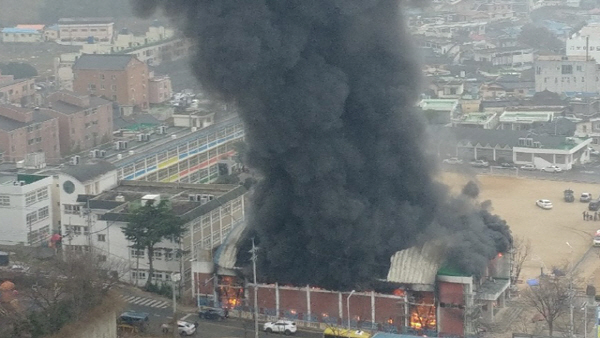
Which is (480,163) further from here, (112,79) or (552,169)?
(112,79)

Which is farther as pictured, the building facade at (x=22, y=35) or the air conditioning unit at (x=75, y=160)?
the building facade at (x=22, y=35)

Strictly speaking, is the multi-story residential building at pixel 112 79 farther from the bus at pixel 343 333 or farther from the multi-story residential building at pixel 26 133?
the bus at pixel 343 333

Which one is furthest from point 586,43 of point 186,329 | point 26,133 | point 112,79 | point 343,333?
point 186,329

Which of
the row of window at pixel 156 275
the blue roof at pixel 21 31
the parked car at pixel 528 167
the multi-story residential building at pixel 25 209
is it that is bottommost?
the parked car at pixel 528 167

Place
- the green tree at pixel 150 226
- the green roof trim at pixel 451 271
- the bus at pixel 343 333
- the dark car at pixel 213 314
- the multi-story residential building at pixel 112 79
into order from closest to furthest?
the bus at pixel 343 333, the green roof trim at pixel 451 271, the dark car at pixel 213 314, the green tree at pixel 150 226, the multi-story residential building at pixel 112 79

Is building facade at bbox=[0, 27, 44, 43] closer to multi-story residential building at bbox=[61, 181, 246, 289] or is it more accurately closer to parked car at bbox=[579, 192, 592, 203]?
parked car at bbox=[579, 192, 592, 203]

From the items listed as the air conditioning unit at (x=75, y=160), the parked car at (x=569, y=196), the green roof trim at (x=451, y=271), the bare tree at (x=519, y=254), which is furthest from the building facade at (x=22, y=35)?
the green roof trim at (x=451, y=271)

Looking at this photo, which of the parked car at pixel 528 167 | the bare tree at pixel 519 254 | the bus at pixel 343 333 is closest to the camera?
the bus at pixel 343 333

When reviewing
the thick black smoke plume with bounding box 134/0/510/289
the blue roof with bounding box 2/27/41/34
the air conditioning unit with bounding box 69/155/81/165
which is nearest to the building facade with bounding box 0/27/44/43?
the blue roof with bounding box 2/27/41/34
